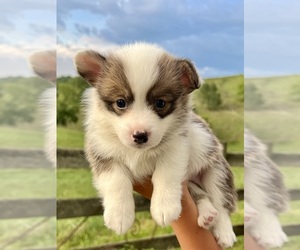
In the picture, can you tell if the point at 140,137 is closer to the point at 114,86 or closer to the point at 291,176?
the point at 114,86

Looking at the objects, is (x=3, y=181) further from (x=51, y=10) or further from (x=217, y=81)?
(x=217, y=81)

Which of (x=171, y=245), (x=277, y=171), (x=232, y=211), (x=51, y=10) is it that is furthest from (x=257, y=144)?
(x=51, y=10)

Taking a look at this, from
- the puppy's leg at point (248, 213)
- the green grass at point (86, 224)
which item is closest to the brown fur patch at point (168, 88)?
the green grass at point (86, 224)

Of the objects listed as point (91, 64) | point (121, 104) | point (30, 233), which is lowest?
point (30, 233)

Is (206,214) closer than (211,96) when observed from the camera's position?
Yes

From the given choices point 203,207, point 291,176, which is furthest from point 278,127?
point 203,207

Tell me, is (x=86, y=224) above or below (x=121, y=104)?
below

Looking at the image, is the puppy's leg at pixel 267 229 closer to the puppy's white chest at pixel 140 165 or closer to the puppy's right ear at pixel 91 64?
the puppy's white chest at pixel 140 165
